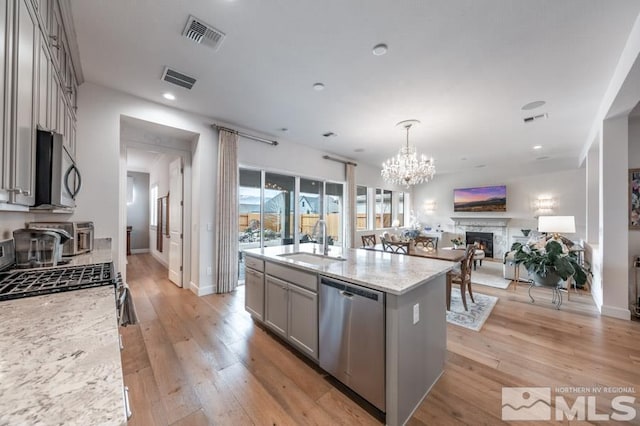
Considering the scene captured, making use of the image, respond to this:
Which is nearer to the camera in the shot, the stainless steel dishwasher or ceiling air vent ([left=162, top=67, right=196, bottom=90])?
the stainless steel dishwasher

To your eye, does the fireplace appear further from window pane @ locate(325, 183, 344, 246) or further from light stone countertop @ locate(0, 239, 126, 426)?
light stone countertop @ locate(0, 239, 126, 426)

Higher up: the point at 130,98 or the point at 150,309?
the point at 130,98

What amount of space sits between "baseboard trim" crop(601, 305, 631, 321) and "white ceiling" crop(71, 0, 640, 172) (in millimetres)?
2796

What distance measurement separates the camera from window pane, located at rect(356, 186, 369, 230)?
7676 millimetres

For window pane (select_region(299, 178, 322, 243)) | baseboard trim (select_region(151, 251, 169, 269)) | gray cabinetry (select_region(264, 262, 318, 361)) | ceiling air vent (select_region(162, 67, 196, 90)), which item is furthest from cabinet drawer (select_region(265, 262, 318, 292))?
baseboard trim (select_region(151, 251, 169, 269))

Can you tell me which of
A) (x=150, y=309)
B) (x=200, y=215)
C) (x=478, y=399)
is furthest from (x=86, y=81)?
(x=478, y=399)

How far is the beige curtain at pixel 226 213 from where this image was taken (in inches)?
167

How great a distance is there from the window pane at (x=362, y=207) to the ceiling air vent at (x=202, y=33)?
5.79 metres

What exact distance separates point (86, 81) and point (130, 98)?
0.45 m

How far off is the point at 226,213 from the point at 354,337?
3.22 metres

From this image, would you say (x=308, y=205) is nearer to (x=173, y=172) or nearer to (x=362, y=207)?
(x=362, y=207)

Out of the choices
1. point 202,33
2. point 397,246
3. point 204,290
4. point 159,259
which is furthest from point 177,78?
point 159,259

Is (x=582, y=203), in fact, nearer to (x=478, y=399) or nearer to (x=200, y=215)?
(x=478, y=399)

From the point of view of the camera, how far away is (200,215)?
4156 mm
